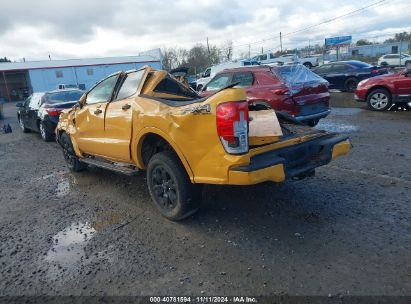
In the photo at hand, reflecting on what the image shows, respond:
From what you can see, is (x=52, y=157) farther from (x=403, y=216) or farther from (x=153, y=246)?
(x=403, y=216)

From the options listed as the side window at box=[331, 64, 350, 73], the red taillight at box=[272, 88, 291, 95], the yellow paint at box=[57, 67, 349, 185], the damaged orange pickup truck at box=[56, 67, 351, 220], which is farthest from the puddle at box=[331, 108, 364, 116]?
the yellow paint at box=[57, 67, 349, 185]

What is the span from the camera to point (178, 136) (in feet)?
11.1

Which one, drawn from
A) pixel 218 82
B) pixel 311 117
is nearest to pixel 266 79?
pixel 311 117

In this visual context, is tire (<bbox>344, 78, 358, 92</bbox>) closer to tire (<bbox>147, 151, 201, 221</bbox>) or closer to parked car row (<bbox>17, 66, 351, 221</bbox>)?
parked car row (<bbox>17, 66, 351, 221</bbox>)

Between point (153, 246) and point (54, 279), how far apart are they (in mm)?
937

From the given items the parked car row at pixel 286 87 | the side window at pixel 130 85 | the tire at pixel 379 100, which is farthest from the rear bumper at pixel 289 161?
the tire at pixel 379 100

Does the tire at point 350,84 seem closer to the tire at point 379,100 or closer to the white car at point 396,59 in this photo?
the tire at point 379,100

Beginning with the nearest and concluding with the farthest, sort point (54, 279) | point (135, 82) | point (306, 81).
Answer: point (54, 279), point (135, 82), point (306, 81)

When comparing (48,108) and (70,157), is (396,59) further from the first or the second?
(70,157)

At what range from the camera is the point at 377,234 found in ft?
10.5

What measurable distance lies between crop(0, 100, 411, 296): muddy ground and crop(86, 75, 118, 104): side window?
141 centimetres

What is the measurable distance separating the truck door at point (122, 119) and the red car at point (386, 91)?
8684mm

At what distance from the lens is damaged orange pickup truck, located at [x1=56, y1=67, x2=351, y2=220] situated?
3.04m

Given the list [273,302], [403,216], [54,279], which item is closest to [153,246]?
[54,279]
